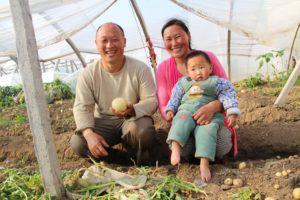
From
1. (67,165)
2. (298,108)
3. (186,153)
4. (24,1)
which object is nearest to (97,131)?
(67,165)

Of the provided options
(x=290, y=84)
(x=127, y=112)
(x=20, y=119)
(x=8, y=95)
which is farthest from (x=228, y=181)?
(x=8, y=95)

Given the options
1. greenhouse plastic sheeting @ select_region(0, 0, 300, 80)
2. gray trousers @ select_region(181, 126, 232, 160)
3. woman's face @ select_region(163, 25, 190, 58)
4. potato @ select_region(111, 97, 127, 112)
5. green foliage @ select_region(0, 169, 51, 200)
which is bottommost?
green foliage @ select_region(0, 169, 51, 200)

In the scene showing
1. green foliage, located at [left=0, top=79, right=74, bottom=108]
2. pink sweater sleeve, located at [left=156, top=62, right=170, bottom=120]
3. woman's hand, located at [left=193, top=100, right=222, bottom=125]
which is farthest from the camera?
green foliage, located at [left=0, top=79, right=74, bottom=108]

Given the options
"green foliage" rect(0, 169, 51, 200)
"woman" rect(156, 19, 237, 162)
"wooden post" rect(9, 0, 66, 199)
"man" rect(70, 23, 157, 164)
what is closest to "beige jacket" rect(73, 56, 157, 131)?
"man" rect(70, 23, 157, 164)

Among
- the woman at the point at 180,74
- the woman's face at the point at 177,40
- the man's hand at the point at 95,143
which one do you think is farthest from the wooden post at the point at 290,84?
the man's hand at the point at 95,143

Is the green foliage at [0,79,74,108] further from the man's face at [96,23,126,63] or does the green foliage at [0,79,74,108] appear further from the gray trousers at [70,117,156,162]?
the man's face at [96,23,126,63]

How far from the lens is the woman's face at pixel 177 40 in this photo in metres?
3.14

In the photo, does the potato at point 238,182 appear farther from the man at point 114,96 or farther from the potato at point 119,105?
the potato at point 119,105

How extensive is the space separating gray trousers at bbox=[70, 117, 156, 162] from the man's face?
1.88 feet

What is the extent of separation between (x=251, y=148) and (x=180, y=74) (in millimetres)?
1191

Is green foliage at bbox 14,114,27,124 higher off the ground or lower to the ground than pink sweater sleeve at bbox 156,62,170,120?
lower

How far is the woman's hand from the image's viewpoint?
2.82 meters

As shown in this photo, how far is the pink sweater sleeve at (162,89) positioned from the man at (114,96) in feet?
0.26

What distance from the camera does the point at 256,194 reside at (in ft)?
7.57
